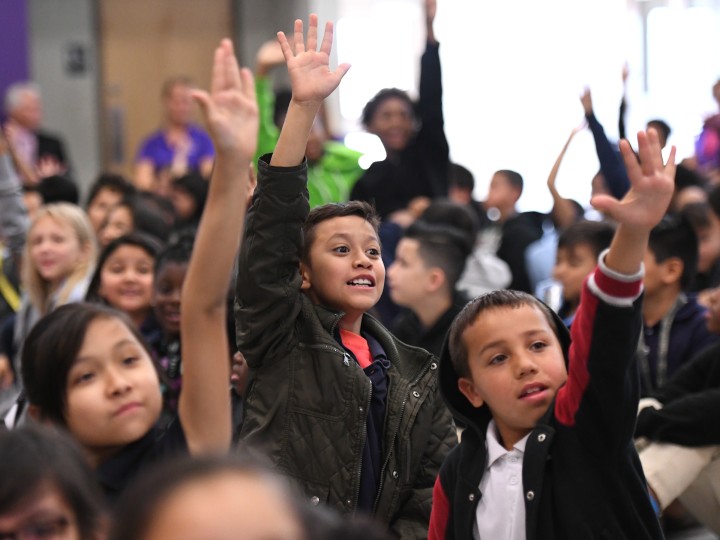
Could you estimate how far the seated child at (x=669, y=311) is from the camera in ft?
11.9

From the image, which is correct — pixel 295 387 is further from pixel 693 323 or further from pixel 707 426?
pixel 693 323

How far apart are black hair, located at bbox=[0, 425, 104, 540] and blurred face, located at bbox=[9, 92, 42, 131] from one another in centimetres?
709

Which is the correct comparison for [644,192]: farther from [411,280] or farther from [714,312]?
[411,280]

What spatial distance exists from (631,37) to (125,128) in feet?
16.5

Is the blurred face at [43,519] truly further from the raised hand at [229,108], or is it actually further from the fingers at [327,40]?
the fingers at [327,40]

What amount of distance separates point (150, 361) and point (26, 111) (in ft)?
21.0

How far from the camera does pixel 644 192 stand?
186cm

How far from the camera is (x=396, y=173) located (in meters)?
5.30

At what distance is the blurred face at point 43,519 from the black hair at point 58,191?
16.9ft

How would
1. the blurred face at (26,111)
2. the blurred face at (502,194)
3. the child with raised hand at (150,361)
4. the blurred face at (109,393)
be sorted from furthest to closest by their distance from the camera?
the blurred face at (26,111) → the blurred face at (502,194) → the blurred face at (109,393) → the child with raised hand at (150,361)

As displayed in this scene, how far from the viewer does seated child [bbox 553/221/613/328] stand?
4027 millimetres

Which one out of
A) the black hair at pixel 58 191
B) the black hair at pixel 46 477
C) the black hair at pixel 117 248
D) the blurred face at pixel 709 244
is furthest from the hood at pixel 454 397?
the black hair at pixel 58 191

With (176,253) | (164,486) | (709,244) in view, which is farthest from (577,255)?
(164,486)

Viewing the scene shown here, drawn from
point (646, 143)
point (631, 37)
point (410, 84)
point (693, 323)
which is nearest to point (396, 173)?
point (693, 323)
